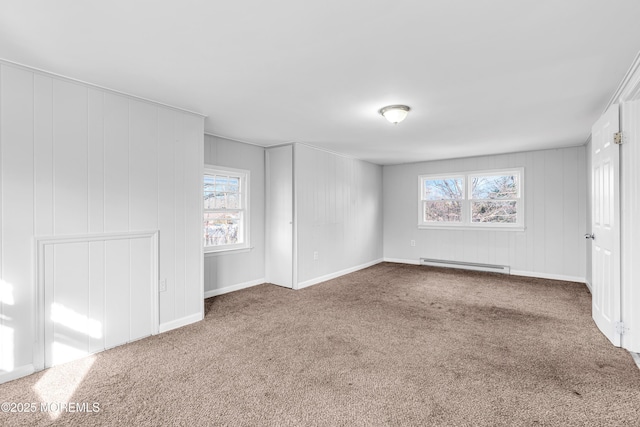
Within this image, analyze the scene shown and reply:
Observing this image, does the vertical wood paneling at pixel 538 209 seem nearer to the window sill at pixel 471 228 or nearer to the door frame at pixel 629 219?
the window sill at pixel 471 228

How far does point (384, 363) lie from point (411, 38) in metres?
2.35

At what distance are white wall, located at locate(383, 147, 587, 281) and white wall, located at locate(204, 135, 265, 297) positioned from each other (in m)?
3.64

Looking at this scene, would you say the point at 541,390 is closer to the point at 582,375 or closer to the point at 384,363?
the point at 582,375

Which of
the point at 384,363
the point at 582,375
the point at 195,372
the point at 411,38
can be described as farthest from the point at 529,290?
the point at 195,372

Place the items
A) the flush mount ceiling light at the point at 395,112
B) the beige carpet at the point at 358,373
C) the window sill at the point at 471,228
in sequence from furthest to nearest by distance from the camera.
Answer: the window sill at the point at 471,228 → the flush mount ceiling light at the point at 395,112 → the beige carpet at the point at 358,373

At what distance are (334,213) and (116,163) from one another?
12.0 feet

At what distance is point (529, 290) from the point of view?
477 centimetres

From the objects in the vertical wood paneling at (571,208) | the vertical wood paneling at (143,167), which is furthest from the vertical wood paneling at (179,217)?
the vertical wood paneling at (571,208)

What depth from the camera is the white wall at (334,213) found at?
5.08m

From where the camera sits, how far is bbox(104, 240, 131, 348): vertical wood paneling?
2.79 m

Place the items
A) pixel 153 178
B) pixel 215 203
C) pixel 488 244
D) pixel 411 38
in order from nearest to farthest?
pixel 411 38 → pixel 153 178 → pixel 215 203 → pixel 488 244

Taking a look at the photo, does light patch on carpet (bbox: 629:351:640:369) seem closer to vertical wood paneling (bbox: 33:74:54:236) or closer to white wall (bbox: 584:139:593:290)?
white wall (bbox: 584:139:593:290)

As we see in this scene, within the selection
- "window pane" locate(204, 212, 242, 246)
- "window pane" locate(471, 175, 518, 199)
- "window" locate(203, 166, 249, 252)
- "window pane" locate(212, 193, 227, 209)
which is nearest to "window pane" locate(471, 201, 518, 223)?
"window pane" locate(471, 175, 518, 199)

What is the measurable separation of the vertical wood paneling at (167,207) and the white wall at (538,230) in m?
5.24
